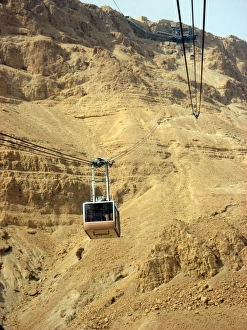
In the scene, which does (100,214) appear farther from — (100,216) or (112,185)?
(112,185)

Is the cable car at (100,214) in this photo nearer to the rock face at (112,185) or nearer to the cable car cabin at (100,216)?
the cable car cabin at (100,216)

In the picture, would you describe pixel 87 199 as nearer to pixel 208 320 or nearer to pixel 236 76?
pixel 208 320

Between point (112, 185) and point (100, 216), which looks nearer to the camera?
point (100, 216)

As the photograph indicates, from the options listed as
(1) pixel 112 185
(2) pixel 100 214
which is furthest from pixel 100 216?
(1) pixel 112 185

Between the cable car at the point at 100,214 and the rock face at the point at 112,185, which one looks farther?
the rock face at the point at 112,185

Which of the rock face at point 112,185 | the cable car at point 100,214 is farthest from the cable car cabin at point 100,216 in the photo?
the rock face at point 112,185

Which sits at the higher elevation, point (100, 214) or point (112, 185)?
point (100, 214)

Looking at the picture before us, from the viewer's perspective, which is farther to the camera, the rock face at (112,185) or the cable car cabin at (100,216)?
the rock face at (112,185)

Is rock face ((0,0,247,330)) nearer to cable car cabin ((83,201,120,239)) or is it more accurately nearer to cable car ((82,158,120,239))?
cable car ((82,158,120,239))

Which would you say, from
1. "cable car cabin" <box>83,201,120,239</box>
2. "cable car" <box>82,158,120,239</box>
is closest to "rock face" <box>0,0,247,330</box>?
"cable car" <box>82,158,120,239</box>
